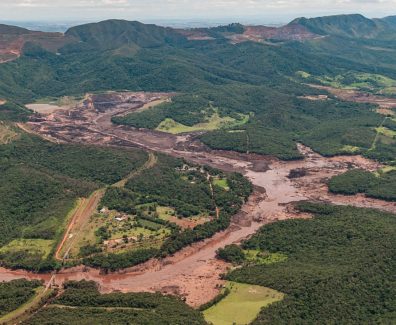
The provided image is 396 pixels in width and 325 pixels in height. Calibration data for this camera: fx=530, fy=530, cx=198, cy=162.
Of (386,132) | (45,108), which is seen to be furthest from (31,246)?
(386,132)

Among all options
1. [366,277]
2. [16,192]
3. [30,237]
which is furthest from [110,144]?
[366,277]

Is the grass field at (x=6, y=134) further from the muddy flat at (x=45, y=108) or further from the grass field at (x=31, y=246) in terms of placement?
the grass field at (x=31, y=246)

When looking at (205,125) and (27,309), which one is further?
(205,125)

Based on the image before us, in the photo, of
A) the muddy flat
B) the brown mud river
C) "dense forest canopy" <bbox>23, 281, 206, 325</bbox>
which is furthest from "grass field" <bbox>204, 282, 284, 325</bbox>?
the muddy flat

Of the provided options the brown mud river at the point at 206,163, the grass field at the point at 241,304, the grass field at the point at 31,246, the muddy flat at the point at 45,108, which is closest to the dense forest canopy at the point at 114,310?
the grass field at the point at 241,304

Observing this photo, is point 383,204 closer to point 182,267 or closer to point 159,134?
point 182,267

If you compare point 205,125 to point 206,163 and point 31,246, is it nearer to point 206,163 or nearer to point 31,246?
point 206,163
